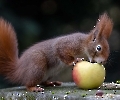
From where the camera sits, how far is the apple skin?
12.5 ft

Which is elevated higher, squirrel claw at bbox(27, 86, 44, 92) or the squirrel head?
the squirrel head

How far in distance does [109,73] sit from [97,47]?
9.09 ft

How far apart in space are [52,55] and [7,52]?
40 centimetres

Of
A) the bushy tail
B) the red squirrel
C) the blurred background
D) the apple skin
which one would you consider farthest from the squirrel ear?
the blurred background

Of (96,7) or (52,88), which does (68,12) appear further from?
(52,88)

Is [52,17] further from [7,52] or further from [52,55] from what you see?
[52,55]

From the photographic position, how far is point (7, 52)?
4262 mm

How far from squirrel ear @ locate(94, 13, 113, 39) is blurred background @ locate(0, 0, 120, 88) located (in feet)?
5.80

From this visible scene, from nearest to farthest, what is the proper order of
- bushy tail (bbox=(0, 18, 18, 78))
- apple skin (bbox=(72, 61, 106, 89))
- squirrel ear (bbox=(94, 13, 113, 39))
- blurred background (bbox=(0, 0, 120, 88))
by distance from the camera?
1. apple skin (bbox=(72, 61, 106, 89))
2. squirrel ear (bbox=(94, 13, 113, 39))
3. bushy tail (bbox=(0, 18, 18, 78))
4. blurred background (bbox=(0, 0, 120, 88))

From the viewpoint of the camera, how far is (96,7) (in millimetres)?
6551

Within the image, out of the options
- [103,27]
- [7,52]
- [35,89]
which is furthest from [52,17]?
[35,89]

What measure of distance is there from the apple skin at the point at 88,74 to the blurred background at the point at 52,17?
1906 millimetres

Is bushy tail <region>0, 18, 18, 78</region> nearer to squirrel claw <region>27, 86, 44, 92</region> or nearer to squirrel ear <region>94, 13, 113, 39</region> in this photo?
squirrel claw <region>27, 86, 44, 92</region>

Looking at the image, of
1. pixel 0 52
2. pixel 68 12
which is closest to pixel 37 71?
pixel 0 52
